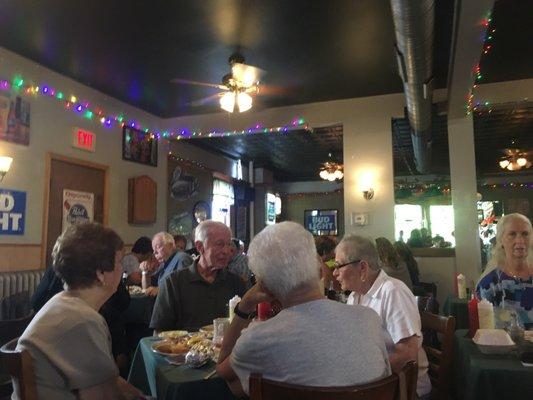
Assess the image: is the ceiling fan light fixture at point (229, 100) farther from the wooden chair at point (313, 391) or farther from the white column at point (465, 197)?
the wooden chair at point (313, 391)

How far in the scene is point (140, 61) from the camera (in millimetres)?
5527

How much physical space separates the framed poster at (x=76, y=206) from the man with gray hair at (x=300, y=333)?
5.27 meters

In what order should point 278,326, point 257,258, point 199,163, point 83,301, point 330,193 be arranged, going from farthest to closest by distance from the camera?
point 330,193 → point 199,163 → point 83,301 → point 257,258 → point 278,326

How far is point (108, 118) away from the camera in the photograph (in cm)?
696

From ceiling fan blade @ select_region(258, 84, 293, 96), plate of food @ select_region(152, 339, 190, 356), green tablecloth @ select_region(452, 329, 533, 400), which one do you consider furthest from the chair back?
ceiling fan blade @ select_region(258, 84, 293, 96)

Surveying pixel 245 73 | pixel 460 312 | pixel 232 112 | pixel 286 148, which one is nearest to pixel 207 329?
pixel 460 312

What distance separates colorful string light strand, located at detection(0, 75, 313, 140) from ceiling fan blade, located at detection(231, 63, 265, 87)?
226 cm

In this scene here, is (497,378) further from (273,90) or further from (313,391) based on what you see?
(273,90)

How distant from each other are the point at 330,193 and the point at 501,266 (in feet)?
33.7

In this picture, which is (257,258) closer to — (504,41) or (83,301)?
(83,301)

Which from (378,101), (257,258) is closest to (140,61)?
(378,101)

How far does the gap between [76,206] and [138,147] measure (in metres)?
1.63

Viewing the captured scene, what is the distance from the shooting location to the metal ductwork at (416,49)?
322cm

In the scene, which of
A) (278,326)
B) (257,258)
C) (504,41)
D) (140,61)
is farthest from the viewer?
(140,61)
